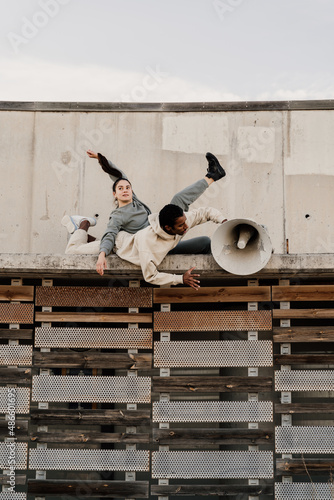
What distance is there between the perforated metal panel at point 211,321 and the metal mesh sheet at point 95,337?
223 millimetres

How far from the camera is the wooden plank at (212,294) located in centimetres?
721

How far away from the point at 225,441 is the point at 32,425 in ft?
7.43

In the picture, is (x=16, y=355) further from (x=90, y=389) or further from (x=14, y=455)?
(x=14, y=455)

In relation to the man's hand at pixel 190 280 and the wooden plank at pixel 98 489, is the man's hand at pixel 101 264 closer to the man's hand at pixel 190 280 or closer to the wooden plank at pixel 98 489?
the man's hand at pixel 190 280

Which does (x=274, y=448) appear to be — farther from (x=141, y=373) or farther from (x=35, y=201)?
(x=35, y=201)

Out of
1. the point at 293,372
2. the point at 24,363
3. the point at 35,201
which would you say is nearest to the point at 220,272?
the point at 293,372

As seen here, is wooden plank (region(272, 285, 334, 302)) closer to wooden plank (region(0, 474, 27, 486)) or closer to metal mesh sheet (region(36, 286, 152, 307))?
metal mesh sheet (region(36, 286, 152, 307))

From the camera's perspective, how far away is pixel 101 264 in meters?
6.63

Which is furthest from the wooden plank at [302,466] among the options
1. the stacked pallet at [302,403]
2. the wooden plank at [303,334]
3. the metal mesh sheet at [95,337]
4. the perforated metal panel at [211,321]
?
the metal mesh sheet at [95,337]

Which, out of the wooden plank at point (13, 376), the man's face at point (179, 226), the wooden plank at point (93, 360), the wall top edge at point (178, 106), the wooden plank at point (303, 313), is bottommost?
the wooden plank at point (13, 376)

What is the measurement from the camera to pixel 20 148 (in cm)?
1001

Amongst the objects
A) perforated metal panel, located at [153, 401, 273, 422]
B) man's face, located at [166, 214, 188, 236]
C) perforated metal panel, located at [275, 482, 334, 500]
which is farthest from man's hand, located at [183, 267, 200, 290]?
perforated metal panel, located at [275, 482, 334, 500]

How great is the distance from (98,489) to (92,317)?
6.33 feet

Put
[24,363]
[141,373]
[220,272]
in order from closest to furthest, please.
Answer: [220,272] → [24,363] → [141,373]
